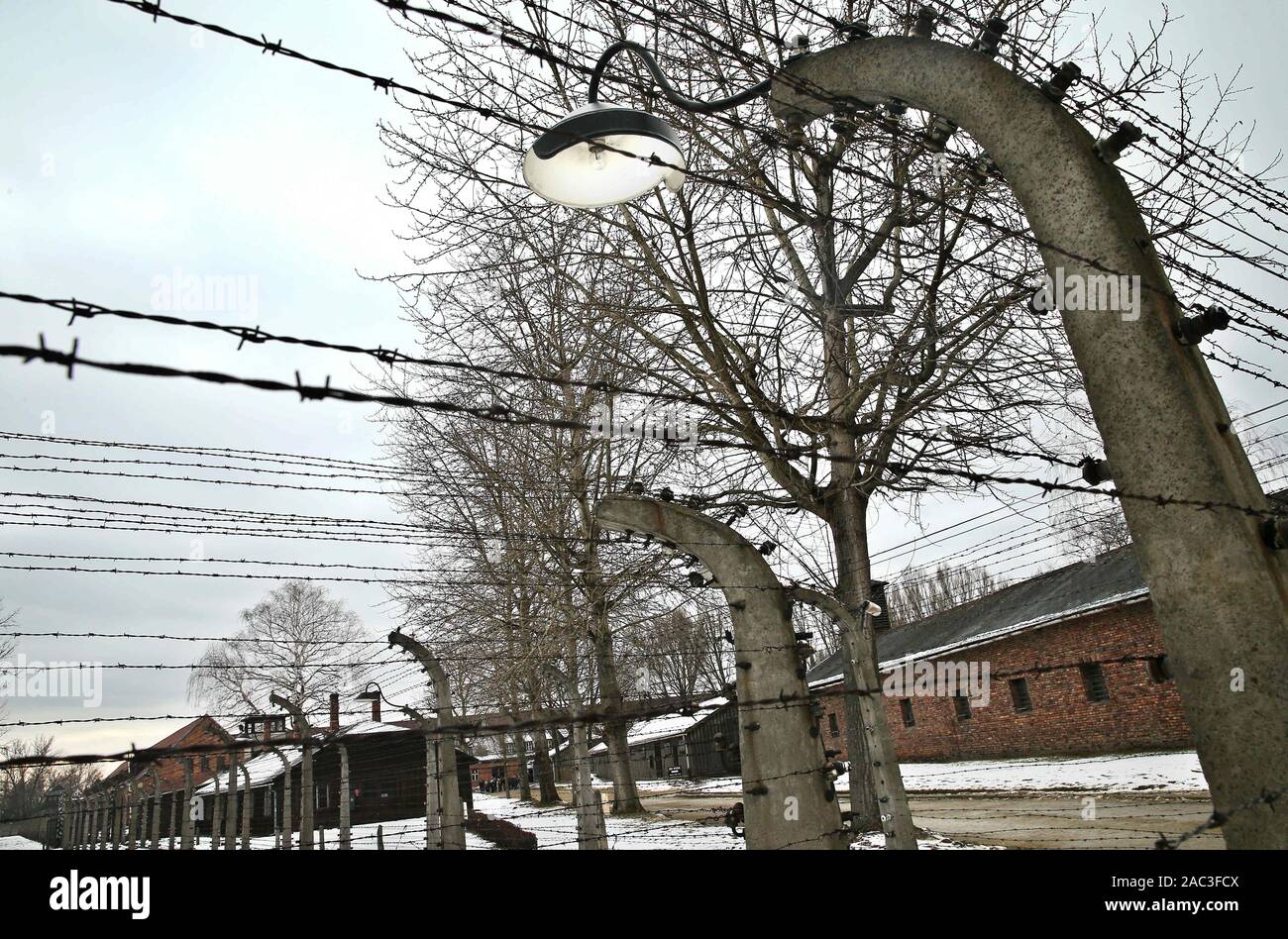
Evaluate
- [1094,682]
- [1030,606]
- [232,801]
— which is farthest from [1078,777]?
[232,801]

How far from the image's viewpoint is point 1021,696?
22.0 metres

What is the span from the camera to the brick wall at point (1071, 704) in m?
18.2

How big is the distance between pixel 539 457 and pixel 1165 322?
368 inches

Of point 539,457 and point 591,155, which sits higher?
point 539,457

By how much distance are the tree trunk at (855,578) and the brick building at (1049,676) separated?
4178mm

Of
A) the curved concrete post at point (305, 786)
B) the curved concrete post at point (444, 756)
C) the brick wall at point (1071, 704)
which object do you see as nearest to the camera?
the curved concrete post at point (444, 756)

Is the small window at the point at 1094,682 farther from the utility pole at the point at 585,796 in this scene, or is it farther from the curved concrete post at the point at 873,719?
the curved concrete post at the point at 873,719

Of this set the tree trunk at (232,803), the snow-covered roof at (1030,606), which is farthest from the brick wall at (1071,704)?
the tree trunk at (232,803)

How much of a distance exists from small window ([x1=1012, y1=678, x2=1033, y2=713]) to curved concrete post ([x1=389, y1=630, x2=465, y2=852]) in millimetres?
18088

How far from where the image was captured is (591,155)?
3.61m

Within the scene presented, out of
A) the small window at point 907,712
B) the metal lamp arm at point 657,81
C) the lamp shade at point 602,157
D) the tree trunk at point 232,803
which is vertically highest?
the metal lamp arm at point 657,81
